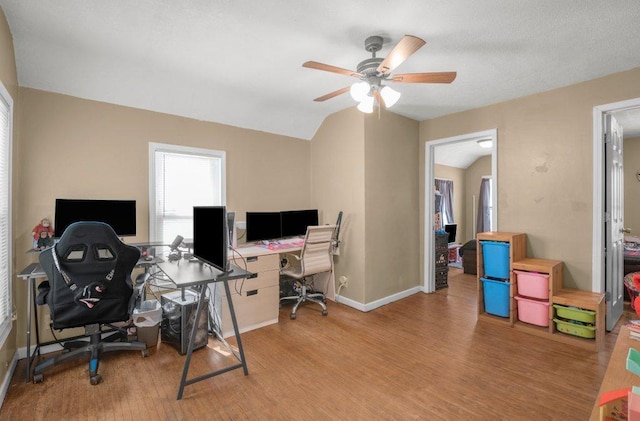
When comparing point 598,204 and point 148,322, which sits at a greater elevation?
point 598,204

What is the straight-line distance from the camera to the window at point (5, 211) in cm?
214

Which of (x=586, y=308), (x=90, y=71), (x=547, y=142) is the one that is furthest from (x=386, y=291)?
(x=90, y=71)

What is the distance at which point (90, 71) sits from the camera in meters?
2.69

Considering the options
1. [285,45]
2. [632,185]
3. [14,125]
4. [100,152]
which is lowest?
[632,185]

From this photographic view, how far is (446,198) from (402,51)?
18.0 feet

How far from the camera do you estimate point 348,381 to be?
7.43 ft

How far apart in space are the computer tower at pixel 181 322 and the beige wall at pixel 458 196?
5874 mm

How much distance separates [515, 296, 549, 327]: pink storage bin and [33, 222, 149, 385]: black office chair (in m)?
3.67

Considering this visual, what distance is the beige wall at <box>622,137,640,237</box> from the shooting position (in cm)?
550

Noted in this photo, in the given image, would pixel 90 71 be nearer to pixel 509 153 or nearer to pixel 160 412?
pixel 160 412

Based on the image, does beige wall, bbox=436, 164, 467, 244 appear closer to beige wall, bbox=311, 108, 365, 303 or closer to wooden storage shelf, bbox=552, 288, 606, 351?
beige wall, bbox=311, 108, 365, 303

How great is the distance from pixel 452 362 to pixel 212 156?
3.27 metres

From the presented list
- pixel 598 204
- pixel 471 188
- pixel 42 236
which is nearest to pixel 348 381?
pixel 42 236

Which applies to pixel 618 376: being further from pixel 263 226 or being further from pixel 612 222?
pixel 263 226
